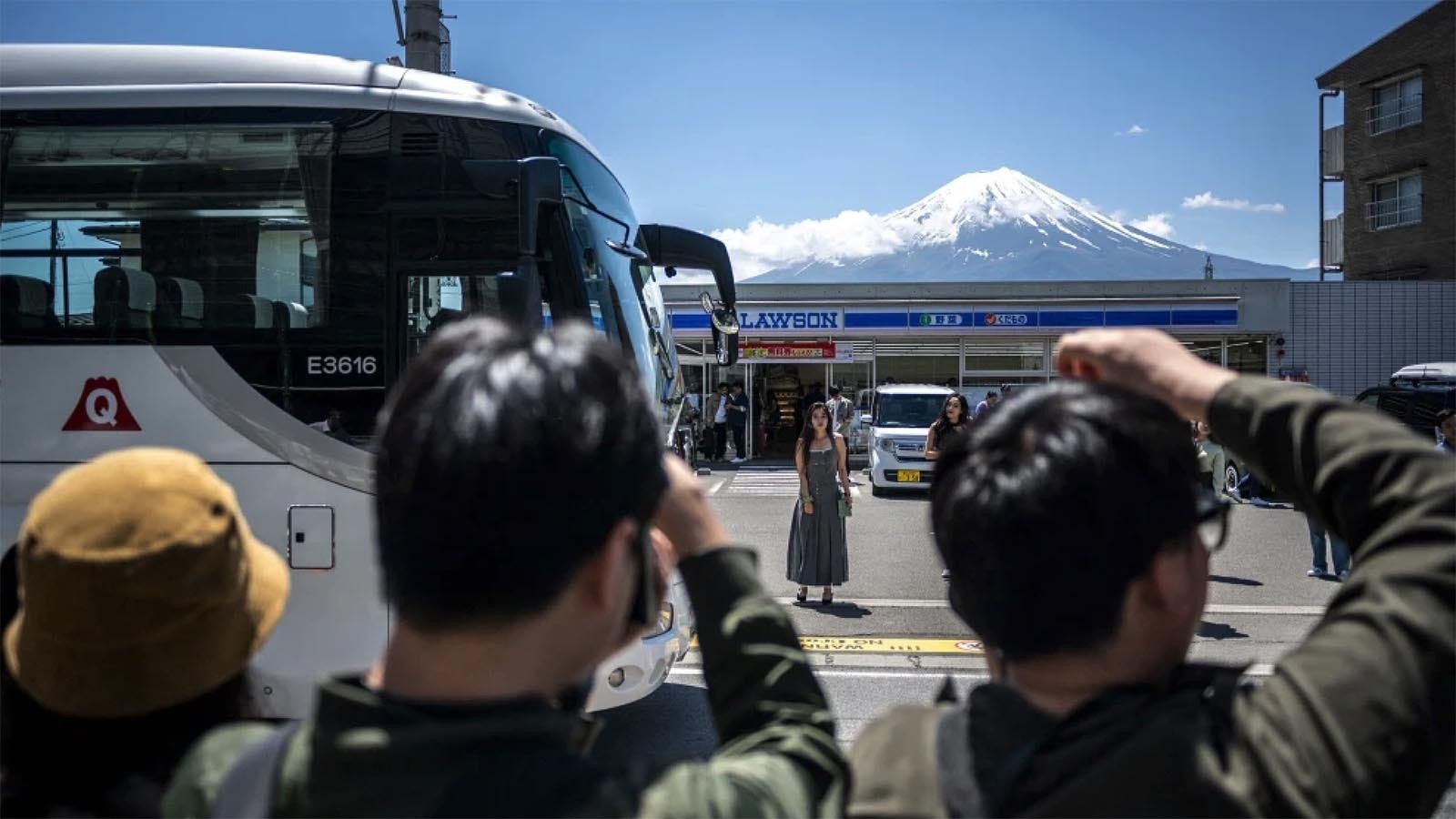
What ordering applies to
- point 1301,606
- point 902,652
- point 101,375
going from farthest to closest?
point 1301,606 → point 902,652 → point 101,375

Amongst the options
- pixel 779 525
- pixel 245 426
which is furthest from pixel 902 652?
pixel 779 525

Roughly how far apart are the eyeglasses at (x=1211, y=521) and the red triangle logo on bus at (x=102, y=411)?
4.70 metres

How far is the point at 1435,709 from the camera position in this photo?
1.05 metres

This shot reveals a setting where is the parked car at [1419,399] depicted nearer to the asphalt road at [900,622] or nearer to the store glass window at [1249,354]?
the asphalt road at [900,622]

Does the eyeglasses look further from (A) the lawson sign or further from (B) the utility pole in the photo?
(A) the lawson sign

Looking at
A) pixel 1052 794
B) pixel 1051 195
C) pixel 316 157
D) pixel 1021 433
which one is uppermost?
pixel 1051 195

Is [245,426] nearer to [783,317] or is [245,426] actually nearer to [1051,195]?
[783,317]

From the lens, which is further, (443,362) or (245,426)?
(245,426)

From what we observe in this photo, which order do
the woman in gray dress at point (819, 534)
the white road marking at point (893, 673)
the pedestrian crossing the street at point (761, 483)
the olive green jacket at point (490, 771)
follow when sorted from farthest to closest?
the pedestrian crossing the street at point (761, 483) → the woman in gray dress at point (819, 534) → the white road marking at point (893, 673) → the olive green jacket at point (490, 771)

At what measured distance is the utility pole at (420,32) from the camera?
9.23 meters

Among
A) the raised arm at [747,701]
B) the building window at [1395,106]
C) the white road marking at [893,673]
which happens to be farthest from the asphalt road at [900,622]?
the building window at [1395,106]

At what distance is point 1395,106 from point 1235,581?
3054cm

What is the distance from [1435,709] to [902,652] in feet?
21.2

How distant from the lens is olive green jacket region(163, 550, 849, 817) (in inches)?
35.5
